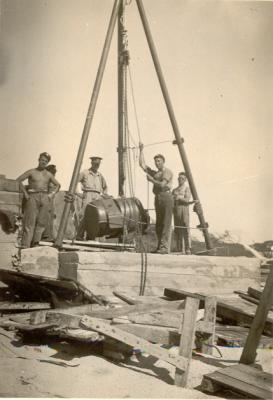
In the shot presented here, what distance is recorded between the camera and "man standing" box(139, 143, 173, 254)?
7696 millimetres

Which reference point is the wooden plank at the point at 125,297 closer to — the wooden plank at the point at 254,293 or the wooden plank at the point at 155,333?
the wooden plank at the point at 155,333

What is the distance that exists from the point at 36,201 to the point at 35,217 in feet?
1.07

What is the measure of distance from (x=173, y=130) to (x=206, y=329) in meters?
5.43

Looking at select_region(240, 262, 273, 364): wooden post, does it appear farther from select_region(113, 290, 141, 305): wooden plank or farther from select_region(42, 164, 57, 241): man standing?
select_region(42, 164, 57, 241): man standing

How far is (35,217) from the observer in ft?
24.0

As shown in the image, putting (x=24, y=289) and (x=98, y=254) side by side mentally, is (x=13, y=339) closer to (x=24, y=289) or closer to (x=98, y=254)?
(x=24, y=289)

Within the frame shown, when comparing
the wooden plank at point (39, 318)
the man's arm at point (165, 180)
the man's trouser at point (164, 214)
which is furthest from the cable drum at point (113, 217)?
the wooden plank at point (39, 318)

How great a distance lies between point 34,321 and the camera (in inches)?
181

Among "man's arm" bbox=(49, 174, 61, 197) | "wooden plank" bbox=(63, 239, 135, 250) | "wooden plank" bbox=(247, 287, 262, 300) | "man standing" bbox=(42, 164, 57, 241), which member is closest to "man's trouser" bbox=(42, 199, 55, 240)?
"man standing" bbox=(42, 164, 57, 241)

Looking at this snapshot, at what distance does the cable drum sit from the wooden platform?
130 cm

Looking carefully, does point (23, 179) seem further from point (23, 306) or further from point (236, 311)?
point (236, 311)

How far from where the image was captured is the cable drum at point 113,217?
7.82 m

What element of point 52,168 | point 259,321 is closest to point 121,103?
point 52,168

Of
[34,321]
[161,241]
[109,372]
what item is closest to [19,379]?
[109,372]
